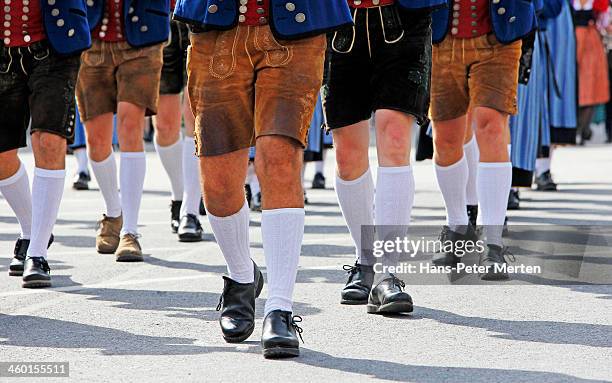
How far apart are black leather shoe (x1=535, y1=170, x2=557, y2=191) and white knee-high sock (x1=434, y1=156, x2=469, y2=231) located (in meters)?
4.82

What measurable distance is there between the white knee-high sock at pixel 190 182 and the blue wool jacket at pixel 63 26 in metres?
2.06

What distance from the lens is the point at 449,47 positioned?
247 inches

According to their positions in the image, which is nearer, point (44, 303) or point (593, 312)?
point (593, 312)

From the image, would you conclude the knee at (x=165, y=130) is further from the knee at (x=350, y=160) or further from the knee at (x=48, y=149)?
the knee at (x=350, y=160)

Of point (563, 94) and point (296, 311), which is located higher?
point (563, 94)

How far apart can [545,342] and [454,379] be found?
72 centimetres

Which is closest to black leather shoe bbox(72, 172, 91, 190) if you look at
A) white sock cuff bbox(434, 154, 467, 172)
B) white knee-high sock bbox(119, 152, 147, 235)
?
white knee-high sock bbox(119, 152, 147, 235)

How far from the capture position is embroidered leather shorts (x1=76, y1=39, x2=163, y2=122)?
7234mm

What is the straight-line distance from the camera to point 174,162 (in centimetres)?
856

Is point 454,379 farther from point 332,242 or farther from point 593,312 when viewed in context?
point 332,242

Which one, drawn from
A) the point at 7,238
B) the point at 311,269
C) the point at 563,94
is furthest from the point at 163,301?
the point at 563,94

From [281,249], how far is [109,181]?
3.16 metres

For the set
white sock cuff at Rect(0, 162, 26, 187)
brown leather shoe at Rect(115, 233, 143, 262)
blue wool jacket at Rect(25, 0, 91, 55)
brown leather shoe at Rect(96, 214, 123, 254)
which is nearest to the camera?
blue wool jacket at Rect(25, 0, 91, 55)

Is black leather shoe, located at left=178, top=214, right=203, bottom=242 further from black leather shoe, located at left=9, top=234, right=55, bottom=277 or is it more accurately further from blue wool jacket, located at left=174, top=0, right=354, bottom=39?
blue wool jacket, located at left=174, top=0, right=354, bottom=39
